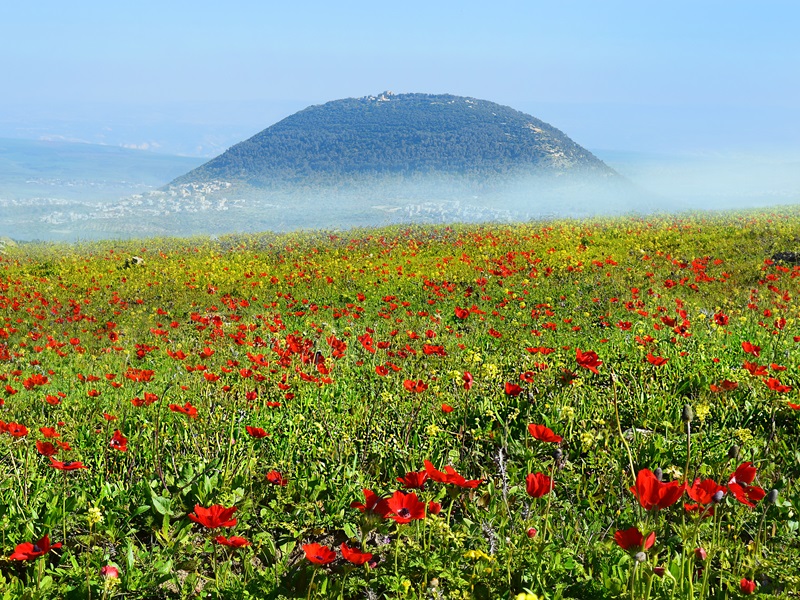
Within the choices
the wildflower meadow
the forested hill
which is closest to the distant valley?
the forested hill

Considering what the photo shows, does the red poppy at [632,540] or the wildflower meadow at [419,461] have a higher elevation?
the red poppy at [632,540]

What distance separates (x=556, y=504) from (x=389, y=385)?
2108 mm

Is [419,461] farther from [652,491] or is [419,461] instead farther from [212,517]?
[652,491]

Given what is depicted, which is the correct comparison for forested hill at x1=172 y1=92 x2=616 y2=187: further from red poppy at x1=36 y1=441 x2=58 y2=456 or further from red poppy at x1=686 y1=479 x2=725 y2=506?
red poppy at x1=686 y1=479 x2=725 y2=506

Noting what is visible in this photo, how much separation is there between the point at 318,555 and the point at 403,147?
6928 centimetres

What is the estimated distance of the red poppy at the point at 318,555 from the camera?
1659 millimetres

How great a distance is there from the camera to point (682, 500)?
214 centimetres

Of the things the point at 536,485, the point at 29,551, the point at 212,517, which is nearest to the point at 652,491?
the point at 536,485

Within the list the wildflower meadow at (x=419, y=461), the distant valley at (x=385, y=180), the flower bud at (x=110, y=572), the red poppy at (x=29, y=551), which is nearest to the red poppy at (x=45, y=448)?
the wildflower meadow at (x=419, y=461)

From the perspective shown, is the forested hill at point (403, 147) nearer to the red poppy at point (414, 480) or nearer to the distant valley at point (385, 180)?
the distant valley at point (385, 180)

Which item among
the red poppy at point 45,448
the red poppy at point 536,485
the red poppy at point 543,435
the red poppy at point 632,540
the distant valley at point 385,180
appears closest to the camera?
the red poppy at point 632,540

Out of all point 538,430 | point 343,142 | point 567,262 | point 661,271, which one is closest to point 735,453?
point 538,430

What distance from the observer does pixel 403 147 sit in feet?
225

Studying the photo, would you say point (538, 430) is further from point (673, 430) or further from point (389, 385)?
point (389, 385)
